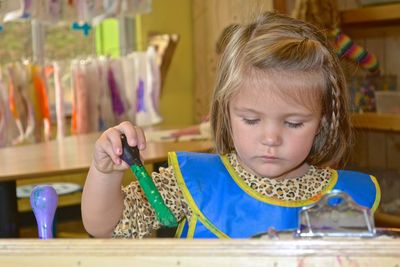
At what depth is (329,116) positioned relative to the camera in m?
1.26

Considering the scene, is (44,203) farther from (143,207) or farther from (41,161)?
(41,161)

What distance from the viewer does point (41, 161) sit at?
266 cm

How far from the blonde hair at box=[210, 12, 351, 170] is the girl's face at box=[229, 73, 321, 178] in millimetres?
32

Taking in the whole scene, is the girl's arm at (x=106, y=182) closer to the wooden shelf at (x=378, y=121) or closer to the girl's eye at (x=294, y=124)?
the girl's eye at (x=294, y=124)

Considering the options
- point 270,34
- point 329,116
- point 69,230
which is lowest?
point 69,230

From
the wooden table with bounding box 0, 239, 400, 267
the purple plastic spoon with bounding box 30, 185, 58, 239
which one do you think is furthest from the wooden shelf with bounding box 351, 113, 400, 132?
the wooden table with bounding box 0, 239, 400, 267

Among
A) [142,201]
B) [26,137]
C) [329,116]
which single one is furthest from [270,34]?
[26,137]

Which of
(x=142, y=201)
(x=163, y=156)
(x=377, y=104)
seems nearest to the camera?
(x=142, y=201)

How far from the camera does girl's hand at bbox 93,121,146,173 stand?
98 cm

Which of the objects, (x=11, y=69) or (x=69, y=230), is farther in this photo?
(x=69, y=230)

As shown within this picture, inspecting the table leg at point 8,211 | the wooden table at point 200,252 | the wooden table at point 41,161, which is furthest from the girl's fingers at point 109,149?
the table leg at point 8,211

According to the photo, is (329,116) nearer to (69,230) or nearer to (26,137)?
(26,137)

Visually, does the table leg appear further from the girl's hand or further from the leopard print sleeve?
the girl's hand

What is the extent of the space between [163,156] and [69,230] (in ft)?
5.40
